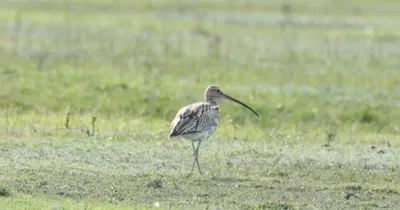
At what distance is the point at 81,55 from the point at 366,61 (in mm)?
7830

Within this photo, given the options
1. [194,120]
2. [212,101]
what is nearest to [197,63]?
[212,101]

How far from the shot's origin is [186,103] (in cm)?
2217

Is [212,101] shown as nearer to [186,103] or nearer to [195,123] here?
[195,123]

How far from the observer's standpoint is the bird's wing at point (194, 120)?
49.1ft

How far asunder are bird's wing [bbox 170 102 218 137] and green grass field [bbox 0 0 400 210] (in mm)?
584

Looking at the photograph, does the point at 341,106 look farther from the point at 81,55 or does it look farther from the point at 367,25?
the point at 367,25

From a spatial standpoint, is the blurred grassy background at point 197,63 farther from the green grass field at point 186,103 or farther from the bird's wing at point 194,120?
the bird's wing at point 194,120

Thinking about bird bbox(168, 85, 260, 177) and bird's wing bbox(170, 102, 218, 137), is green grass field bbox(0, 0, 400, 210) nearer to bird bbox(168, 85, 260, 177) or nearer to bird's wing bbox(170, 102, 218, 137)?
bird bbox(168, 85, 260, 177)

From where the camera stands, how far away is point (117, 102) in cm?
2198

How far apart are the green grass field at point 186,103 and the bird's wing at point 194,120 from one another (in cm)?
58

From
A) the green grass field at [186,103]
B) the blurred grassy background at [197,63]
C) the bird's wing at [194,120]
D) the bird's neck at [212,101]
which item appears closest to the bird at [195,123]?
the bird's wing at [194,120]

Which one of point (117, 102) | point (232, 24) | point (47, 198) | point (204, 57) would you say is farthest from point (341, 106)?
point (232, 24)

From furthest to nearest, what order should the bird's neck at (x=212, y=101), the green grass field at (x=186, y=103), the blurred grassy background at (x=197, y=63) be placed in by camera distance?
1. the blurred grassy background at (x=197, y=63)
2. the bird's neck at (x=212, y=101)
3. the green grass field at (x=186, y=103)

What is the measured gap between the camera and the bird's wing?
49.1 feet
